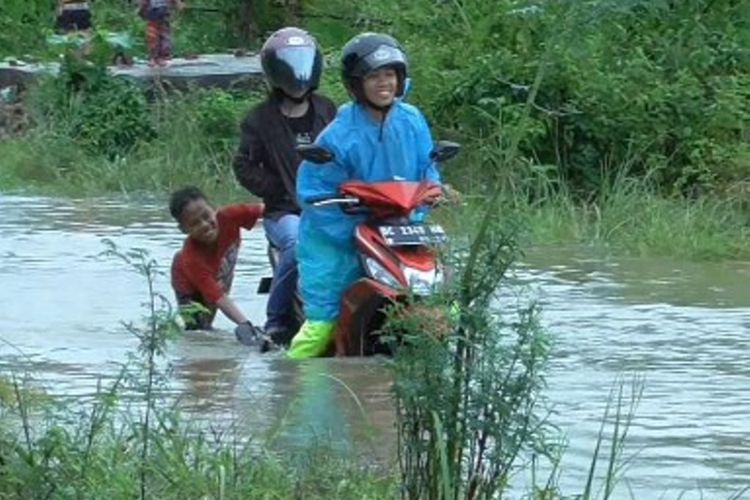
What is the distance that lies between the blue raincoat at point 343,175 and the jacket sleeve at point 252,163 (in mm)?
875

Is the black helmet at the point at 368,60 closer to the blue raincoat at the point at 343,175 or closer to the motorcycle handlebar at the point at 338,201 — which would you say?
the blue raincoat at the point at 343,175

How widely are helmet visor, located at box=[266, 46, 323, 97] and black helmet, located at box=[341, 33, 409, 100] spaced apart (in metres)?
1.12

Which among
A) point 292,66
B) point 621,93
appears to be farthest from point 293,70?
point 621,93

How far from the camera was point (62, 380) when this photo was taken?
9.70 m

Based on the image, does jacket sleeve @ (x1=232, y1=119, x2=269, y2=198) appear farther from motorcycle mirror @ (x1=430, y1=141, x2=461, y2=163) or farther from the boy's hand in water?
motorcycle mirror @ (x1=430, y1=141, x2=461, y2=163)

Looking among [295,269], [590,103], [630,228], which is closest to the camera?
[295,269]

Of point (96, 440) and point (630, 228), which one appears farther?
point (630, 228)

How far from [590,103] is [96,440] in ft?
37.4

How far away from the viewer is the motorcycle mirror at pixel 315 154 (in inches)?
393

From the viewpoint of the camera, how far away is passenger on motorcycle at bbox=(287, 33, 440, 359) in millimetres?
10188

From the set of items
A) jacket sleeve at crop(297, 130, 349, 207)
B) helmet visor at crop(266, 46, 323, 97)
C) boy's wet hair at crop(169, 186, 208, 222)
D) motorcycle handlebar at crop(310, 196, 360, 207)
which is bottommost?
boy's wet hair at crop(169, 186, 208, 222)

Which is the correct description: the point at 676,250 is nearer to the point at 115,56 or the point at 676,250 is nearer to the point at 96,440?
the point at 96,440

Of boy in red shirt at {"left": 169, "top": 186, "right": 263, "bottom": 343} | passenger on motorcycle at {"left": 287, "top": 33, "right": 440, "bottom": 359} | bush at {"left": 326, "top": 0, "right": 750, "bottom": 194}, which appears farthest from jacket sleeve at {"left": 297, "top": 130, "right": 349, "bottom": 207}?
bush at {"left": 326, "top": 0, "right": 750, "bottom": 194}

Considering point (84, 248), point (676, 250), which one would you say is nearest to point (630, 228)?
point (676, 250)
